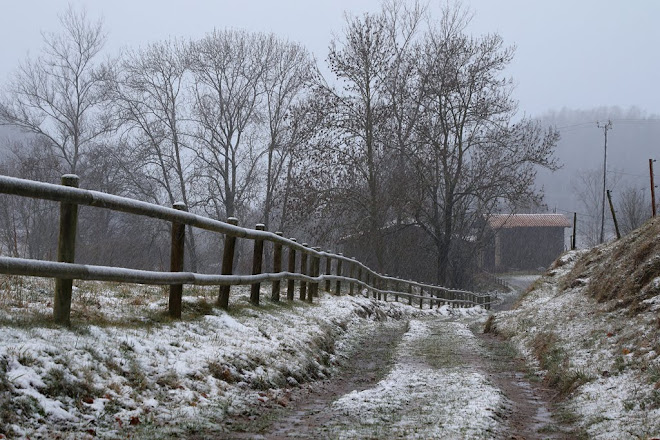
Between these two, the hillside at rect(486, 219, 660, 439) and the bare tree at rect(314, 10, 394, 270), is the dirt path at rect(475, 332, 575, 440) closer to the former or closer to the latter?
the hillside at rect(486, 219, 660, 439)

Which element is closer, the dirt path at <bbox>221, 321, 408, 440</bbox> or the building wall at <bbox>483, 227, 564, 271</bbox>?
the dirt path at <bbox>221, 321, 408, 440</bbox>

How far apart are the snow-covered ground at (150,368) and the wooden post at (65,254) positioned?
13 cm

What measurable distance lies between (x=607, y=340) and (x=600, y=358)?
0.72m

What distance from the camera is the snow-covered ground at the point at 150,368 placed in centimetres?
476

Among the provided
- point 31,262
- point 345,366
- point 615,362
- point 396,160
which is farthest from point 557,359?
point 396,160

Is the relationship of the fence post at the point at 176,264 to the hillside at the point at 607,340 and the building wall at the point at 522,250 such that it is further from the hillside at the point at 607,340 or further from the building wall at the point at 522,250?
the building wall at the point at 522,250

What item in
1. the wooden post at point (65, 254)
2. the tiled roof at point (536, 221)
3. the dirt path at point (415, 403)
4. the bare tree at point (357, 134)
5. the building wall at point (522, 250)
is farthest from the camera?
the tiled roof at point (536, 221)

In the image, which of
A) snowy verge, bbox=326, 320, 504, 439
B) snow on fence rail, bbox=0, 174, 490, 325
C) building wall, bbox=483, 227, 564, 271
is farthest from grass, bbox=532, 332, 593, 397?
building wall, bbox=483, 227, 564, 271

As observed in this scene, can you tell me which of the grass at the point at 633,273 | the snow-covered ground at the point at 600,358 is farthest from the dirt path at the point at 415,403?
the grass at the point at 633,273

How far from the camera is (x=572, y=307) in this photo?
1279cm

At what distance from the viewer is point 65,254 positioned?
5.99 meters

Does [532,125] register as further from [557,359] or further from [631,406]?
[631,406]

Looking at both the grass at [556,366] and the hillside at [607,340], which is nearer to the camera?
the hillside at [607,340]

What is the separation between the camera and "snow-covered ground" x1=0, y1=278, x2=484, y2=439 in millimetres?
4762
